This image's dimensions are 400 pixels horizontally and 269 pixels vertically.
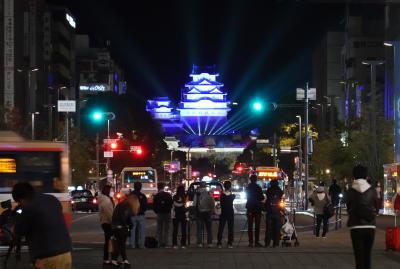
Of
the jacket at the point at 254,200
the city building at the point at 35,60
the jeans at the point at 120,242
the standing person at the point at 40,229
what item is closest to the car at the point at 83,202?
the city building at the point at 35,60

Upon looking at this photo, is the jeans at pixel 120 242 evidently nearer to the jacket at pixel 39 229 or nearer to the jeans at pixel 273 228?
the jeans at pixel 273 228

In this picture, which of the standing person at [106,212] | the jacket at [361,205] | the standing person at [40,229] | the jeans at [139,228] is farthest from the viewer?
the jeans at [139,228]

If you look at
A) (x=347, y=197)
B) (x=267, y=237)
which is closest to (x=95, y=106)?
(x=267, y=237)

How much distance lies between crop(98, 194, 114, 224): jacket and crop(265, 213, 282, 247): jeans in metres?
6.01

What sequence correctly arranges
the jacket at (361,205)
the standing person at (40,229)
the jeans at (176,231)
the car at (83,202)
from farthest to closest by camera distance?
the car at (83,202) → the jeans at (176,231) → the jacket at (361,205) → the standing person at (40,229)

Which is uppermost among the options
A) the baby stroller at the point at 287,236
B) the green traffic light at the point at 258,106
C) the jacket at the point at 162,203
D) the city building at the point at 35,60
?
the city building at the point at 35,60

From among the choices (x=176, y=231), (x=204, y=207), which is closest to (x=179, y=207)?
(x=176, y=231)

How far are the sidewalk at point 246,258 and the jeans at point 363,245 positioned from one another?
4.77m

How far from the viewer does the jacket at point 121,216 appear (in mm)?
17080

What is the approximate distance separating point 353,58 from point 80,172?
48174 mm

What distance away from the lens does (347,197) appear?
12.5m

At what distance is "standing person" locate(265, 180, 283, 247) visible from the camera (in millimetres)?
22891

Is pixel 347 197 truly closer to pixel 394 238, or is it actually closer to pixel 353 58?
pixel 394 238

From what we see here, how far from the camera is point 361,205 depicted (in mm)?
12219
